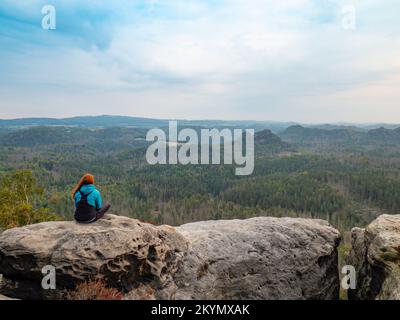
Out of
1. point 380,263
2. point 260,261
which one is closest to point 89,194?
point 260,261

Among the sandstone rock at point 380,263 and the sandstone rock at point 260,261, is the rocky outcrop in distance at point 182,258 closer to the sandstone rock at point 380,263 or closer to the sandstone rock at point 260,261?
the sandstone rock at point 260,261

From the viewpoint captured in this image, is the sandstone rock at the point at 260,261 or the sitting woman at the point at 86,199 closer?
the sitting woman at the point at 86,199

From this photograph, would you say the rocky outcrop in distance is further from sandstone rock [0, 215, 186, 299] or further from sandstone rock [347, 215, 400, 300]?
sandstone rock [347, 215, 400, 300]

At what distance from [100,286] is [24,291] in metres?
3.36

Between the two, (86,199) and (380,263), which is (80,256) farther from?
(380,263)

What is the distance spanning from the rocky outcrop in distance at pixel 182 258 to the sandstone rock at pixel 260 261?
0.05 m

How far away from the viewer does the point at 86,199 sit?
570 inches

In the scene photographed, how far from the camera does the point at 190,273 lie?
1559 cm

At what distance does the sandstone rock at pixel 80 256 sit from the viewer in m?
13.1

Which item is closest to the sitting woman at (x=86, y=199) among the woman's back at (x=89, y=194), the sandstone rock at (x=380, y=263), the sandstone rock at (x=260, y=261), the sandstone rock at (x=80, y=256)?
the woman's back at (x=89, y=194)

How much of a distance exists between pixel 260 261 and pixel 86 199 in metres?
8.60
